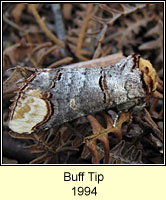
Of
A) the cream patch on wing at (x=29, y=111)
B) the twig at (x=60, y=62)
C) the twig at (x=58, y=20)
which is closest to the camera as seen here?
the cream patch on wing at (x=29, y=111)

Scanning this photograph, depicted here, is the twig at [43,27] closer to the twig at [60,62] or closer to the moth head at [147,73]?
the twig at [60,62]

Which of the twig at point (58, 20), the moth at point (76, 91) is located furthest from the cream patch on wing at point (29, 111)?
the twig at point (58, 20)

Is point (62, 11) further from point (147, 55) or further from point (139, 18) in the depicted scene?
point (147, 55)

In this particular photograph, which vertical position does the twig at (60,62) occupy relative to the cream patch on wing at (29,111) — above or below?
above

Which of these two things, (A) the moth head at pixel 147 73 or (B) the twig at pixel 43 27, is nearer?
(A) the moth head at pixel 147 73

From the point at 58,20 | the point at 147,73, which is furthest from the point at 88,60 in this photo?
the point at 58,20

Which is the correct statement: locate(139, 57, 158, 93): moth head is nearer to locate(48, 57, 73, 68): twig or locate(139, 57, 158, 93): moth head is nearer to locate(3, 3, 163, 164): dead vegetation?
locate(3, 3, 163, 164): dead vegetation

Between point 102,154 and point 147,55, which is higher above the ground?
point 147,55

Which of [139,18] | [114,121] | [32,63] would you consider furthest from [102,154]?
[139,18]
